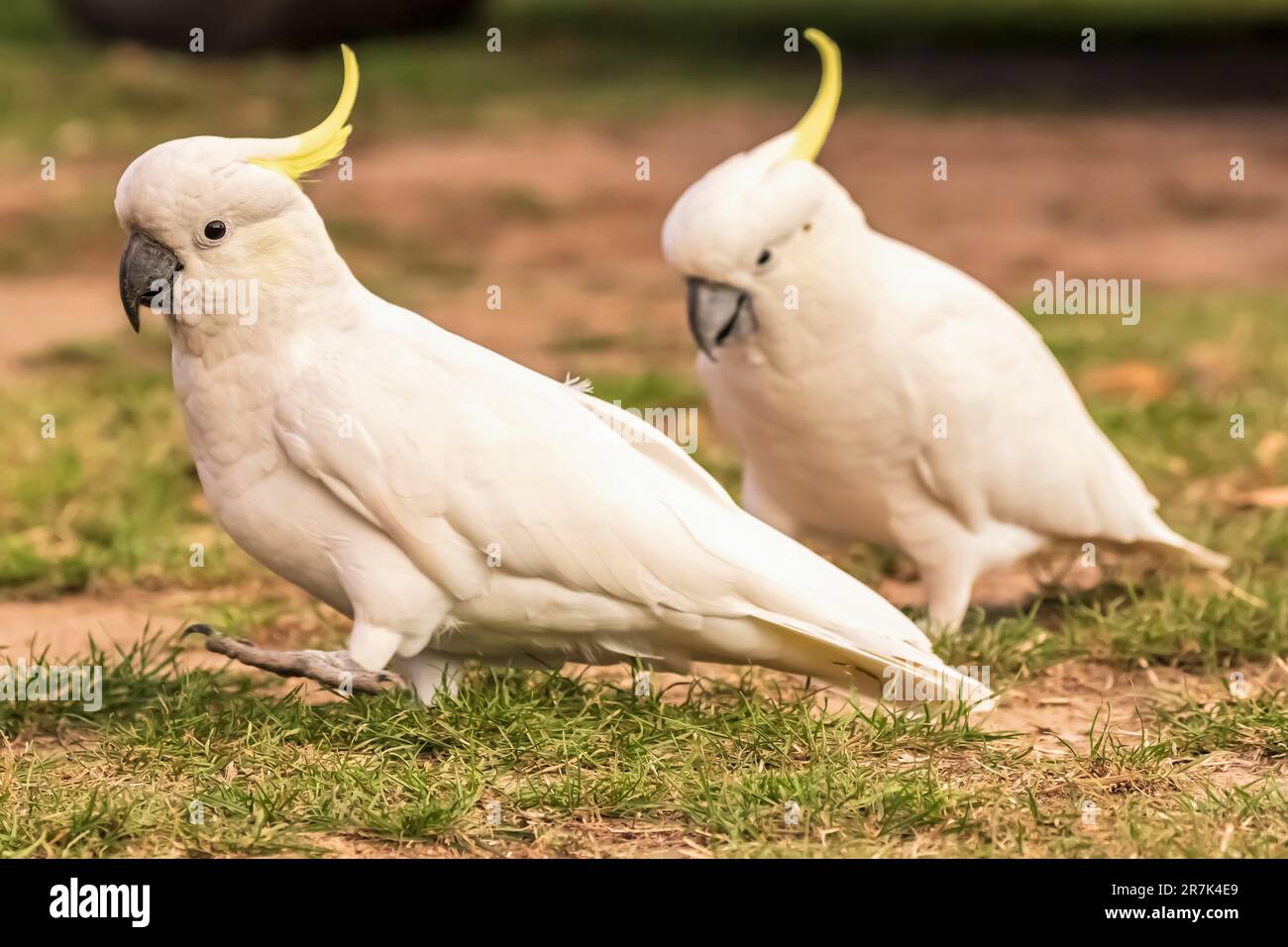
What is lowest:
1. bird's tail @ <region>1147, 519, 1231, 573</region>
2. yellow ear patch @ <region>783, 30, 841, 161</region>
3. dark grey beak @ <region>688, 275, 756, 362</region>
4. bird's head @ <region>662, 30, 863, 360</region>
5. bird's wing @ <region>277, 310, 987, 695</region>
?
bird's tail @ <region>1147, 519, 1231, 573</region>

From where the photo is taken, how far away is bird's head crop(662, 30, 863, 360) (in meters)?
3.78

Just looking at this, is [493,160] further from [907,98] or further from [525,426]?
[525,426]

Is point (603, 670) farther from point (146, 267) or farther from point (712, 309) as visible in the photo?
point (146, 267)

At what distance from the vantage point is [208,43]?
1296cm

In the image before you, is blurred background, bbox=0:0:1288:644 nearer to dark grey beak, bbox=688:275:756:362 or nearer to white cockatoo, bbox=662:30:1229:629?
white cockatoo, bbox=662:30:1229:629

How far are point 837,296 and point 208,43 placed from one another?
10105 millimetres

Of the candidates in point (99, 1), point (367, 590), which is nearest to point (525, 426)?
point (367, 590)

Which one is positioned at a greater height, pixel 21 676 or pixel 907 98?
pixel 907 98

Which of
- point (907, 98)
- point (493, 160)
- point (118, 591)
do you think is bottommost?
point (118, 591)

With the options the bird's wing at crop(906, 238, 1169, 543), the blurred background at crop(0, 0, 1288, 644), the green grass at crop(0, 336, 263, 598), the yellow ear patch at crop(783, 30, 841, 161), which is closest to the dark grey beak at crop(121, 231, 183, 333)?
the blurred background at crop(0, 0, 1288, 644)

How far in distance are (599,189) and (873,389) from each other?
5.97 m

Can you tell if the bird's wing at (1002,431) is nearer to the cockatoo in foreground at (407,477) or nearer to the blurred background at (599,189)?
the blurred background at (599,189)
